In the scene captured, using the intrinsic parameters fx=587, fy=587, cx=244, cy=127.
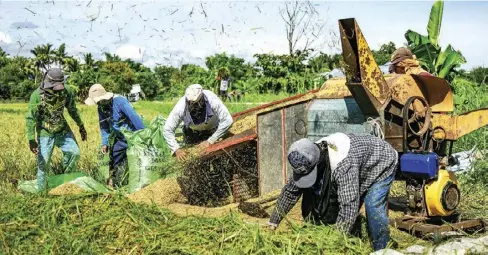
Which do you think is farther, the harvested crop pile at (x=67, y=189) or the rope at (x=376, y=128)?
the harvested crop pile at (x=67, y=189)

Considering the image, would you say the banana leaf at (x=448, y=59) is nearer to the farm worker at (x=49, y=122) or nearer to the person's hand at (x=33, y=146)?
the farm worker at (x=49, y=122)

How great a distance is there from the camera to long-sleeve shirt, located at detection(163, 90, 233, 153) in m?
6.54

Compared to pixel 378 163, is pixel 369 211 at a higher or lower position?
lower

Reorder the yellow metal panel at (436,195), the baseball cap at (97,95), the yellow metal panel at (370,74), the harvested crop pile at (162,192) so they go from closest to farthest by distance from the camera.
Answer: the yellow metal panel at (436,195) < the yellow metal panel at (370,74) < the harvested crop pile at (162,192) < the baseball cap at (97,95)

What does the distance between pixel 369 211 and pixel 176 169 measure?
8.96 ft

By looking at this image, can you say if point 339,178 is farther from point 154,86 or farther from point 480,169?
point 154,86

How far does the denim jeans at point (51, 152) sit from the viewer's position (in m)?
7.04

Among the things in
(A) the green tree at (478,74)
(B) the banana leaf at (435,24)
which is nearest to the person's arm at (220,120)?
(B) the banana leaf at (435,24)

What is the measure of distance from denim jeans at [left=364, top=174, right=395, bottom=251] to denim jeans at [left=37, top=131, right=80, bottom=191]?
13.3ft

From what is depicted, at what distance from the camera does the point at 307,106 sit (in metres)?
6.60

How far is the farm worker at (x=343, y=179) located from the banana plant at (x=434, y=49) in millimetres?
5775

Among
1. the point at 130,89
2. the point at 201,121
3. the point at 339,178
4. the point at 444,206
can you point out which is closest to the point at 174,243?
the point at 339,178

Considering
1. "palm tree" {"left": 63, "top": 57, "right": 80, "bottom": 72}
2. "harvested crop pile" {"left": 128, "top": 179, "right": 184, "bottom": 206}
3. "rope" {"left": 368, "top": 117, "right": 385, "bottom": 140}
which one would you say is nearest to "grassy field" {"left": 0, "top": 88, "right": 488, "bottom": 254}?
"rope" {"left": 368, "top": 117, "right": 385, "bottom": 140}

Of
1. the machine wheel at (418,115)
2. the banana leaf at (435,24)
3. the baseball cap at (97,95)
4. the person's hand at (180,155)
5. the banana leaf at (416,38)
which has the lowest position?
the person's hand at (180,155)
